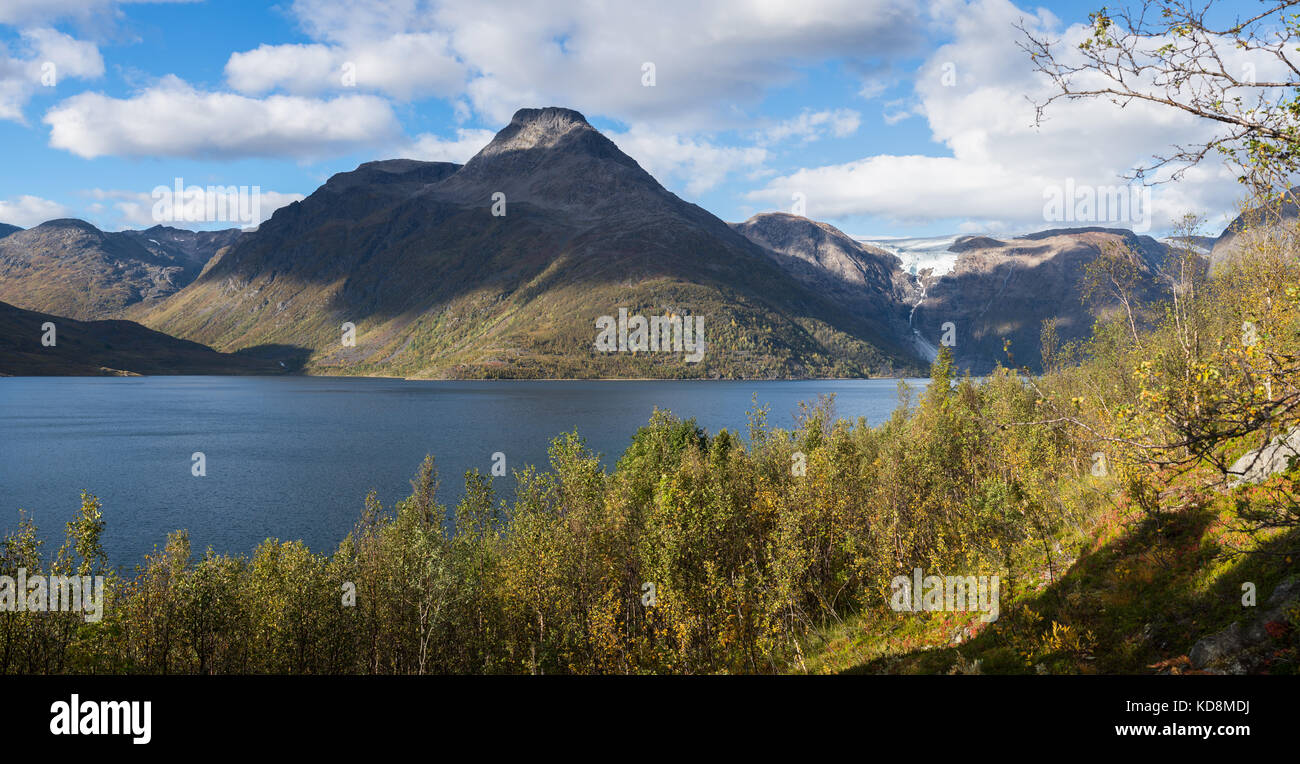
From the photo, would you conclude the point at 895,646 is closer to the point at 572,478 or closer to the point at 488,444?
the point at 572,478

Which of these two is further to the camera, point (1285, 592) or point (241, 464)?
point (241, 464)

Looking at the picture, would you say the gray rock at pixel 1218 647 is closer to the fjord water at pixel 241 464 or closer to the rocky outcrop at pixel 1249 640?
the rocky outcrop at pixel 1249 640

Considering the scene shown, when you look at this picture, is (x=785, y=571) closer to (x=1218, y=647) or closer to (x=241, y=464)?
(x=1218, y=647)

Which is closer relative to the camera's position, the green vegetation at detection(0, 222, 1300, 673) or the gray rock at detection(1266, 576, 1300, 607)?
the gray rock at detection(1266, 576, 1300, 607)

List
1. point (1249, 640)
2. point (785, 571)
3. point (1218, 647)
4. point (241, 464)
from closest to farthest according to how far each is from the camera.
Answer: point (1249, 640)
point (1218, 647)
point (785, 571)
point (241, 464)

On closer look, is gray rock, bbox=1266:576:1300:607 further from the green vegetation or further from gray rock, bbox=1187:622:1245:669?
gray rock, bbox=1187:622:1245:669

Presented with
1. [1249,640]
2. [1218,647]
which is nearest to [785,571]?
[1218,647]

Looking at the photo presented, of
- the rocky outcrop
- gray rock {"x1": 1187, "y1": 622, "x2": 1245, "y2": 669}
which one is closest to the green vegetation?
the rocky outcrop

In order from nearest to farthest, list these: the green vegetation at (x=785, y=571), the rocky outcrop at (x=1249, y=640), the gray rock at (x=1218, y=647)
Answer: the rocky outcrop at (x=1249, y=640) < the gray rock at (x=1218, y=647) < the green vegetation at (x=785, y=571)

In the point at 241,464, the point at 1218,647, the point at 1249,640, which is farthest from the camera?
the point at 241,464

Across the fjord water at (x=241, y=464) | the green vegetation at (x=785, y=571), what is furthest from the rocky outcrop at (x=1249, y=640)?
the fjord water at (x=241, y=464)

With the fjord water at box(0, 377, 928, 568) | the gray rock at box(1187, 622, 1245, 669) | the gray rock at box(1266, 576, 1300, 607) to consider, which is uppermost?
the gray rock at box(1266, 576, 1300, 607)

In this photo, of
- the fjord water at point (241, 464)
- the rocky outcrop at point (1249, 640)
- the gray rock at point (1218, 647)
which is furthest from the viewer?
the fjord water at point (241, 464)
